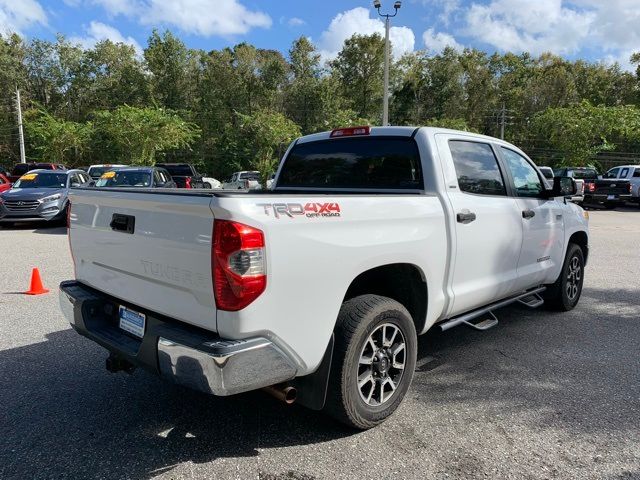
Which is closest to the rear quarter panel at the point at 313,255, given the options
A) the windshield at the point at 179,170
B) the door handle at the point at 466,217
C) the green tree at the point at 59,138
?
the door handle at the point at 466,217

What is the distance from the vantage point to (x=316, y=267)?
105 inches

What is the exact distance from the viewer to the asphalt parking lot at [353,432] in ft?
9.13

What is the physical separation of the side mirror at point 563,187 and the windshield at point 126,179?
35.3ft

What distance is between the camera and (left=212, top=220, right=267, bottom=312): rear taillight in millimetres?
2365

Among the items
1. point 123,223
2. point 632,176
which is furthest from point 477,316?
point 632,176

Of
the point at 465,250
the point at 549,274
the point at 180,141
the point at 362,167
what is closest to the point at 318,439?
the point at 465,250

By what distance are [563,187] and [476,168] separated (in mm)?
1510

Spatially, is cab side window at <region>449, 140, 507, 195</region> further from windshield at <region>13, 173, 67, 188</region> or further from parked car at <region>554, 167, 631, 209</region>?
parked car at <region>554, 167, 631, 209</region>

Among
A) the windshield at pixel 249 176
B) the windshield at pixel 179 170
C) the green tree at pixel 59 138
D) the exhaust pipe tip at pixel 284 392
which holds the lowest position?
the exhaust pipe tip at pixel 284 392

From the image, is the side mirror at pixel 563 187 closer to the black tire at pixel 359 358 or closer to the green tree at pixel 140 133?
the black tire at pixel 359 358

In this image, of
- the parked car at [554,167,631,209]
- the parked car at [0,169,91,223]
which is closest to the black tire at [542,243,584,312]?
the parked car at [0,169,91,223]

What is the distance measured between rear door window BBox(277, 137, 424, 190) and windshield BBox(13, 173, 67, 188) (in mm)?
12476

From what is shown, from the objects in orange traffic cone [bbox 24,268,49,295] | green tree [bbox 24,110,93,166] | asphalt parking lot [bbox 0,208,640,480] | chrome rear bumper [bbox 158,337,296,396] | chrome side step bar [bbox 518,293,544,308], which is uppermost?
green tree [bbox 24,110,93,166]

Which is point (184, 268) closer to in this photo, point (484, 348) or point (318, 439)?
point (318, 439)
